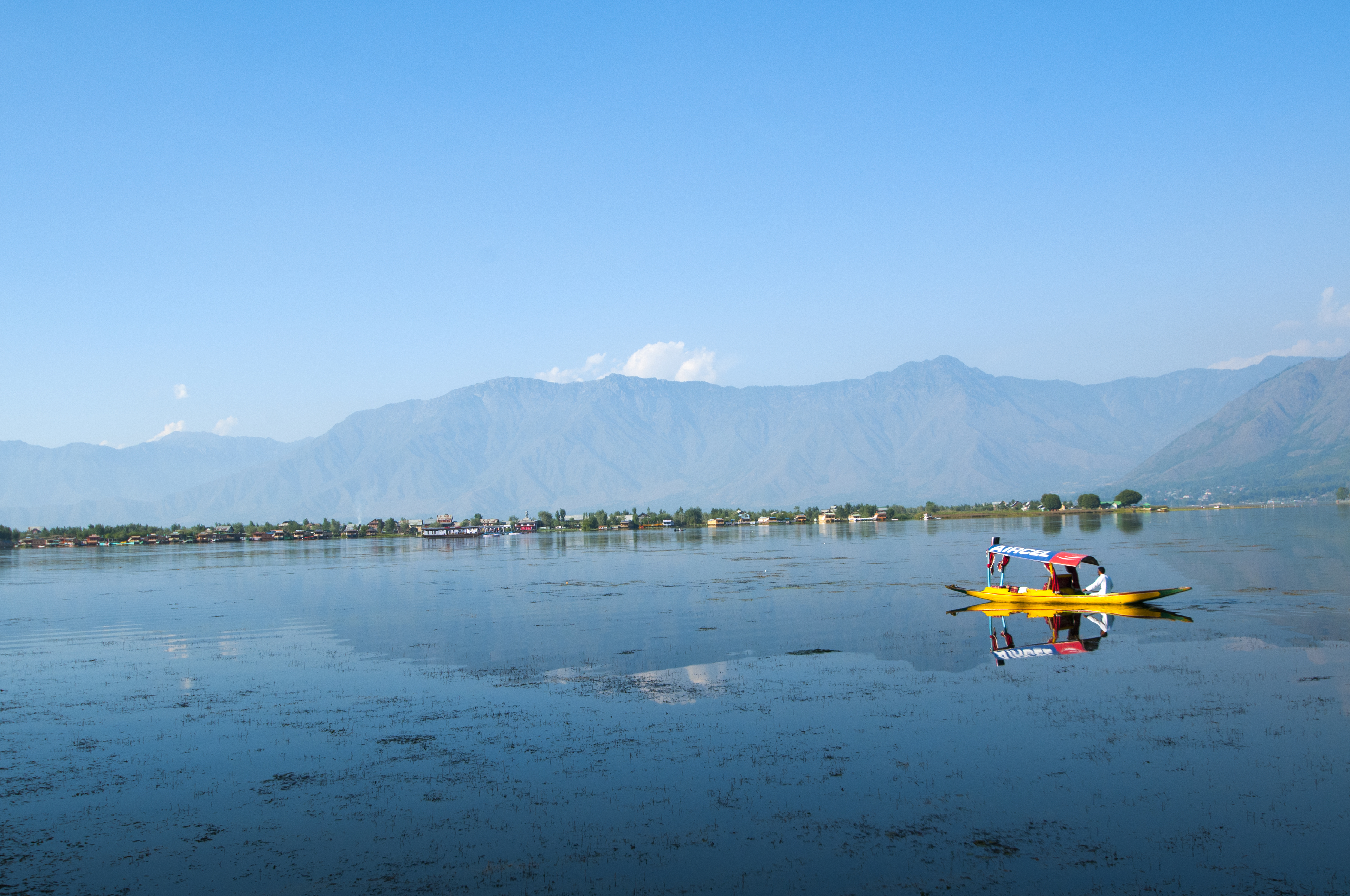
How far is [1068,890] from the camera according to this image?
13016mm

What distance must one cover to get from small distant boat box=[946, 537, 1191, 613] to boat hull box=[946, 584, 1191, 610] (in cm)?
2

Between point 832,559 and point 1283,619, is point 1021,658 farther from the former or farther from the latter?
point 832,559

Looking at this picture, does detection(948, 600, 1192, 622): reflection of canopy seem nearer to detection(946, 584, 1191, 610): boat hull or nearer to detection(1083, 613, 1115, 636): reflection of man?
detection(946, 584, 1191, 610): boat hull

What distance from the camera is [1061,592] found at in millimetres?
41000

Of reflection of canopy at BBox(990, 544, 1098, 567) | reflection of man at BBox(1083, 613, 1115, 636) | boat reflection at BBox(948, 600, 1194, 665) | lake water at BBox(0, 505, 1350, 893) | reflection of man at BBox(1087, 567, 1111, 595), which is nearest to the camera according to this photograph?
lake water at BBox(0, 505, 1350, 893)

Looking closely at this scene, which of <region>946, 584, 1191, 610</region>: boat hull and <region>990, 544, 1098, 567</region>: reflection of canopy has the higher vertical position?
<region>990, 544, 1098, 567</region>: reflection of canopy

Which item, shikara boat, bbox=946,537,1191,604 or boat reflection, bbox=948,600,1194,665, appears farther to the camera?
shikara boat, bbox=946,537,1191,604

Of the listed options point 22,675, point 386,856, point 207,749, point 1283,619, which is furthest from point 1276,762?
point 22,675

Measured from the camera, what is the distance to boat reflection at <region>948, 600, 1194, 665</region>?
30938 mm

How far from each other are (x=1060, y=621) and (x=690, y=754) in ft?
79.2

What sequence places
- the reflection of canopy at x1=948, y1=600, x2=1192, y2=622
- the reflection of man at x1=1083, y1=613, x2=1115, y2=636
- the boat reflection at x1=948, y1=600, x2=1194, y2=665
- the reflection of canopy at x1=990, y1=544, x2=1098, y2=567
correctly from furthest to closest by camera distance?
1. the reflection of canopy at x1=990, y1=544, x2=1098, y2=567
2. the reflection of canopy at x1=948, y1=600, x2=1192, y2=622
3. the reflection of man at x1=1083, y1=613, x2=1115, y2=636
4. the boat reflection at x1=948, y1=600, x2=1194, y2=665

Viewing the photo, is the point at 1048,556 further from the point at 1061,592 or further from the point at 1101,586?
the point at 1101,586

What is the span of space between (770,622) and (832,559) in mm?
43682

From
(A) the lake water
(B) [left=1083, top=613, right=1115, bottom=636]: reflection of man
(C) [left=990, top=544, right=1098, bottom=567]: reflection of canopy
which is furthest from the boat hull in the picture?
(C) [left=990, top=544, right=1098, bottom=567]: reflection of canopy
